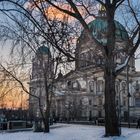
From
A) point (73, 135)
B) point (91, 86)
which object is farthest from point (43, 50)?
point (91, 86)

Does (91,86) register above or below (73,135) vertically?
above

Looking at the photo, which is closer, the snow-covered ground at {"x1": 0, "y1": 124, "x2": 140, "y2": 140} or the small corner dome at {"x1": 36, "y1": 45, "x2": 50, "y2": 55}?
the snow-covered ground at {"x1": 0, "y1": 124, "x2": 140, "y2": 140}

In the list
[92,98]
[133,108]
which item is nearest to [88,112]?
[92,98]

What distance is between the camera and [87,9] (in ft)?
77.9

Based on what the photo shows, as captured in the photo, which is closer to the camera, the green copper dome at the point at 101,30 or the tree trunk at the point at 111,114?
the tree trunk at the point at 111,114

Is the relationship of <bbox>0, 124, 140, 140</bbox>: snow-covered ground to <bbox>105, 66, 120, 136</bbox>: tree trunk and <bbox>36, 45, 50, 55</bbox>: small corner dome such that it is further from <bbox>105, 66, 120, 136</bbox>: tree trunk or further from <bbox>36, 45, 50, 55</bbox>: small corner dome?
<bbox>36, 45, 50, 55</bbox>: small corner dome

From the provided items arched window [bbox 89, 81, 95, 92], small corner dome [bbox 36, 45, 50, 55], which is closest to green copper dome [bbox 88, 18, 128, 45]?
small corner dome [bbox 36, 45, 50, 55]

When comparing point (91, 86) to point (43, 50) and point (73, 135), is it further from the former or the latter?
point (73, 135)

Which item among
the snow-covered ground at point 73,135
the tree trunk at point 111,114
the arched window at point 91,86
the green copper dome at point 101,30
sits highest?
the arched window at point 91,86

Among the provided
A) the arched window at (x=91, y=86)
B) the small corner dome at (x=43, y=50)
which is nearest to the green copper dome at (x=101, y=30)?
the small corner dome at (x=43, y=50)

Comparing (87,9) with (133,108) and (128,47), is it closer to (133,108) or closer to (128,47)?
(128,47)

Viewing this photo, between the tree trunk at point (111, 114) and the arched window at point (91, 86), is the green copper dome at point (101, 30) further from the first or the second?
the arched window at point (91, 86)

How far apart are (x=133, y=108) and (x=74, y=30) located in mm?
94710

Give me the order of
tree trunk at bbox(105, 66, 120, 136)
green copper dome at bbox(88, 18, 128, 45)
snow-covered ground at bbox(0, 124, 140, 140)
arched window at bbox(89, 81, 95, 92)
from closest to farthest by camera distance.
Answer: snow-covered ground at bbox(0, 124, 140, 140)
tree trunk at bbox(105, 66, 120, 136)
green copper dome at bbox(88, 18, 128, 45)
arched window at bbox(89, 81, 95, 92)
